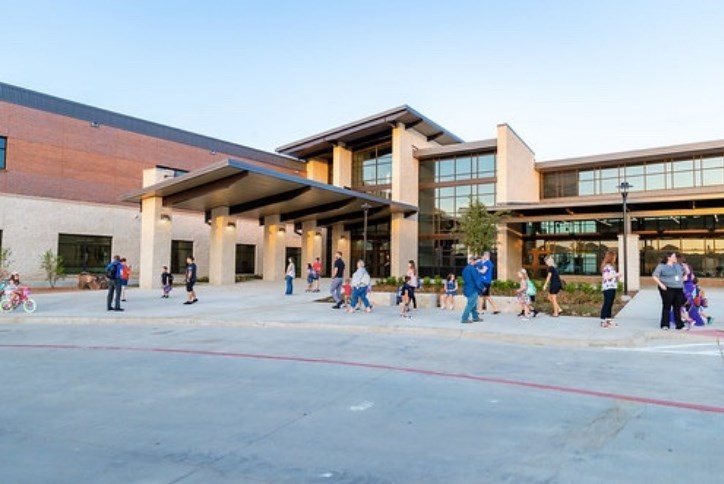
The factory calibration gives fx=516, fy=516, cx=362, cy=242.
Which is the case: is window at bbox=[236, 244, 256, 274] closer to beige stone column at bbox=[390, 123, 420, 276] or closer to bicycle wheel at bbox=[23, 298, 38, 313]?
beige stone column at bbox=[390, 123, 420, 276]

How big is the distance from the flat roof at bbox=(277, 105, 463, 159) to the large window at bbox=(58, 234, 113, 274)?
1590 cm

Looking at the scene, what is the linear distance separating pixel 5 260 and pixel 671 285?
30.6 metres

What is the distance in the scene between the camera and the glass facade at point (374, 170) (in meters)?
39.1

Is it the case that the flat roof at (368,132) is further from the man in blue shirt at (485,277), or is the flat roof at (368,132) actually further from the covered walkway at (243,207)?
the man in blue shirt at (485,277)

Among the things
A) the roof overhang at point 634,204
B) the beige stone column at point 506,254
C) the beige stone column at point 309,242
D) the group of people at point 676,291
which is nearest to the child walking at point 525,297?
the group of people at point 676,291

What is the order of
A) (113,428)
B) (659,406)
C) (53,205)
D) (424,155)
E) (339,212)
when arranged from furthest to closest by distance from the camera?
(424,155), (339,212), (53,205), (659,406), (113,428)

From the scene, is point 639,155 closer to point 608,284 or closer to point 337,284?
point 608,284

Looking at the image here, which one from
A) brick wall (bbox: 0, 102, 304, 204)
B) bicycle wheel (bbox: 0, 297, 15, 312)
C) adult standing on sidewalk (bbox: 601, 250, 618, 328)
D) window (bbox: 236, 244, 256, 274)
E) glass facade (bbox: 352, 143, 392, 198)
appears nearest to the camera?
adult standing on sidewalk (bbox: 601, 250, 618, 328)

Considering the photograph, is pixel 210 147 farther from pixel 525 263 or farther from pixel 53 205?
pixel 525 263

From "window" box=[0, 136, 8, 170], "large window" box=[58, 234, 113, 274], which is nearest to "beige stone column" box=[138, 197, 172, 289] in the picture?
"large window" box=[58, 234, 113, 274]

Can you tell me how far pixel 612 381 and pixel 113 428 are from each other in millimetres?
6222

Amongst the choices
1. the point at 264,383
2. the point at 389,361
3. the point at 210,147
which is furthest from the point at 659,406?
the point at 210,147

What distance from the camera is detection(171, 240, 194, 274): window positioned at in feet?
121

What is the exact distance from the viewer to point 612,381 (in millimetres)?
7109
